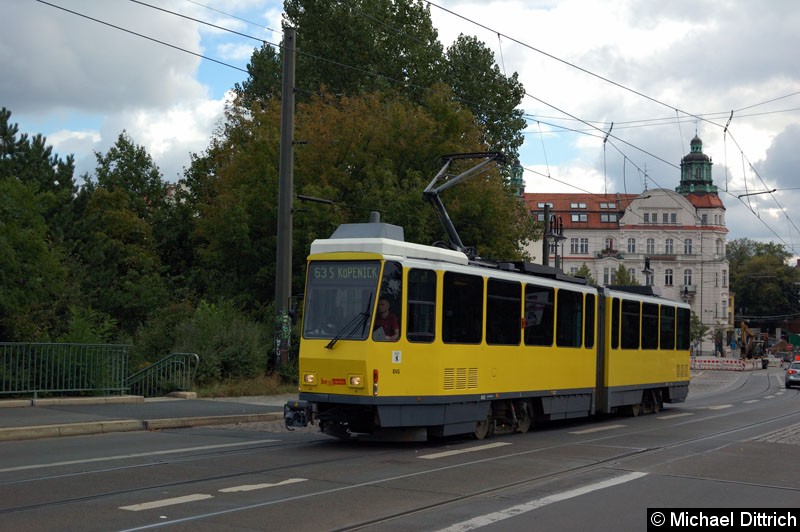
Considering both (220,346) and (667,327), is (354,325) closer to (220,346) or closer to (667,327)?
(220,346)

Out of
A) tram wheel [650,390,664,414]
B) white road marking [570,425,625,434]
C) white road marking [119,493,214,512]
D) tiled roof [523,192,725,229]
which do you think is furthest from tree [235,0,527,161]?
tiled roof [523,192,725,229]

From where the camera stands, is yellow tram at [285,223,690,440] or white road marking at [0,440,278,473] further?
yellow tram at [285,223,690,440]

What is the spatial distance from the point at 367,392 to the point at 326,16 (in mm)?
46107

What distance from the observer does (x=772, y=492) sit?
441 inches

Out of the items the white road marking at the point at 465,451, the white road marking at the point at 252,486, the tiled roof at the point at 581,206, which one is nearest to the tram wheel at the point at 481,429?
the white road marking at the point at 465,451

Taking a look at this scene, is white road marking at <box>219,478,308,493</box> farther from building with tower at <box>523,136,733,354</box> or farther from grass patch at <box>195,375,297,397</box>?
building with tower at <box>523,136,733,354</box>

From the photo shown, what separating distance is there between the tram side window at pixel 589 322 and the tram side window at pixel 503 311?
337 centimetres

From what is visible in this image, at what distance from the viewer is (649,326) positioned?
2461 cm

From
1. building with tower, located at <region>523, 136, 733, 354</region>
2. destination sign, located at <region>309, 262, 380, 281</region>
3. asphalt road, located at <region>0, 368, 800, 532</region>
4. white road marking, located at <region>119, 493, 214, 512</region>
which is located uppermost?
building with tower, located at <region>523, 136, 733, 354</region>

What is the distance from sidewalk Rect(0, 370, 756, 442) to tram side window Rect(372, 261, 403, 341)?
16.7 feet

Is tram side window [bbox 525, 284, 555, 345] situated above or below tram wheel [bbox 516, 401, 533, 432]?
above

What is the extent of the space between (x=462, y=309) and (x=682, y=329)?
41.9 ft

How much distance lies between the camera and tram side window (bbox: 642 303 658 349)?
24.2 m

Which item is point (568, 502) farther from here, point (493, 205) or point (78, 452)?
point (493, 205)
